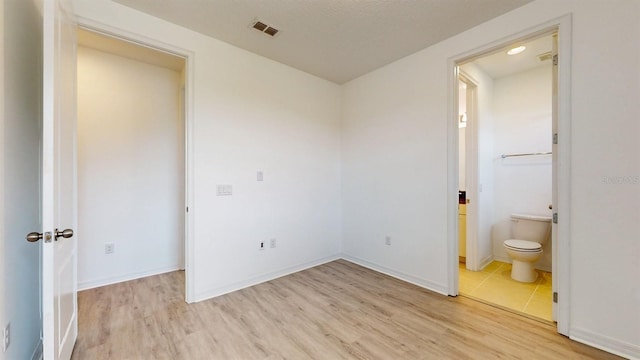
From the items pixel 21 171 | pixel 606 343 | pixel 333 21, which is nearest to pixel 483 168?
pixel 606 343

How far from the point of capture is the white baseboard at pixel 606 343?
170cm

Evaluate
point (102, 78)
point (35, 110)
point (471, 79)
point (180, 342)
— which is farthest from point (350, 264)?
point (102, 78)

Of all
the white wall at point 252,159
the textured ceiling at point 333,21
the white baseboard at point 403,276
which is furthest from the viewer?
the white baseboard at point 403,276

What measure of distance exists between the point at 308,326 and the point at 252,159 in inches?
69.3

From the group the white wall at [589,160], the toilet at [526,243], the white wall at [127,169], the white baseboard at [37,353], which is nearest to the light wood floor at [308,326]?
the white baseboard at [37,353]

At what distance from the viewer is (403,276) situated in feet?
9.99

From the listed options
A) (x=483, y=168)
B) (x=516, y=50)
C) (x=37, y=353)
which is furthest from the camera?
(x=483, y=168)

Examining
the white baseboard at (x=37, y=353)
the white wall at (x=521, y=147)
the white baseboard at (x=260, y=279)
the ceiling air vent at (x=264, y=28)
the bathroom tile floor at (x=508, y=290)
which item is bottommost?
the bathroom tile floor at (x=508, y=290)

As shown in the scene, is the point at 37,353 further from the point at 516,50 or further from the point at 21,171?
the point at 516,50

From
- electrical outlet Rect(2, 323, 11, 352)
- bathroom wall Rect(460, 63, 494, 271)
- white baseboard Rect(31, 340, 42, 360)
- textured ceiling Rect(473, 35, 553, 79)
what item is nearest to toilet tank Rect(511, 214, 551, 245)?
bathroom wall Rect(460, 63, 494, 271)

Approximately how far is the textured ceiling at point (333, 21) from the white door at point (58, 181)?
2.87 feet

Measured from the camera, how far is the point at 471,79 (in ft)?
10.6

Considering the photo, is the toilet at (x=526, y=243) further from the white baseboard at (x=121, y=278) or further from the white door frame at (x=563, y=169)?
the white baseboard at (x=121, y=278)

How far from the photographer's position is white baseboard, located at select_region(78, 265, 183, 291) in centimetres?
281
